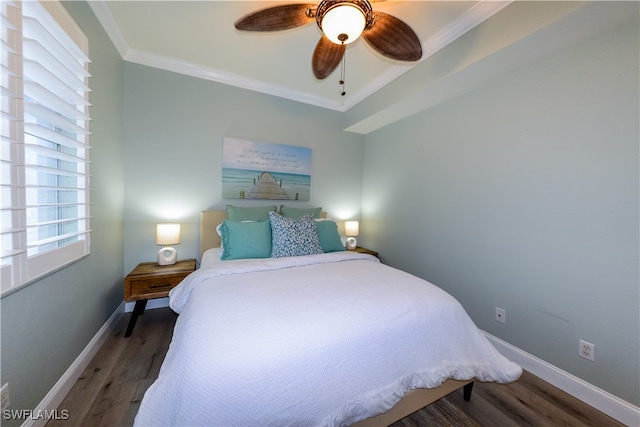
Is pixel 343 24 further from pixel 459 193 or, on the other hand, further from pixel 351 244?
pixel 351 244

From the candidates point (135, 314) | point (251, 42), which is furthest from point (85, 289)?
point (251, 42)

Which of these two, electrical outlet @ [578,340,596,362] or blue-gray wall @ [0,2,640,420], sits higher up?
blue-gray wall @ [0,2,640,420]

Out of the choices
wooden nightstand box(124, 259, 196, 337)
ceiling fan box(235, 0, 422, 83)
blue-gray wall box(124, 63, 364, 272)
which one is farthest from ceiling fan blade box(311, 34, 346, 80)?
wooden nightstand box(124, 259, 196, 337)

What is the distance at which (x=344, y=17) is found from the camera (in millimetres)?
1231

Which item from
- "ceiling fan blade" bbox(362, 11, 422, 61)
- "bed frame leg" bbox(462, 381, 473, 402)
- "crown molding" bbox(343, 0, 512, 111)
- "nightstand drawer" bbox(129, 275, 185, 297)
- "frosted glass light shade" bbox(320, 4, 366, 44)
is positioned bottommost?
"bed frame leg" bbox(462, 381, 473, 402)

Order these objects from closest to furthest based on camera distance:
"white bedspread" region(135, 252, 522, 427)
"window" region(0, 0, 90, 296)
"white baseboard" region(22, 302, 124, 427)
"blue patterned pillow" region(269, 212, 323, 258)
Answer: "white bedspread" region(135, 252, 522, 427) < "window" region(0, 0, 90, 296) < "white baseboard" region(22, 302, 124, 427) < "blue patterned pillow" region(269, 212, 323, 258)

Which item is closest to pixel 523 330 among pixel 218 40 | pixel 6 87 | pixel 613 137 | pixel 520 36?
pixel 613 137

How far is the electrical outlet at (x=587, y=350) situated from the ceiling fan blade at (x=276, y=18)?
8.65ft

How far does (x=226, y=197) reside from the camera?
2701mm

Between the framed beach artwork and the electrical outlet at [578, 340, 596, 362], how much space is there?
8.79 feet

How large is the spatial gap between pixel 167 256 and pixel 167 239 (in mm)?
175

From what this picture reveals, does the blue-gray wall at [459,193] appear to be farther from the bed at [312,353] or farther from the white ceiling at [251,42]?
the bed at [312,353]

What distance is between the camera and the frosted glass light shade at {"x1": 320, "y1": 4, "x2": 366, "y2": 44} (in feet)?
4.01

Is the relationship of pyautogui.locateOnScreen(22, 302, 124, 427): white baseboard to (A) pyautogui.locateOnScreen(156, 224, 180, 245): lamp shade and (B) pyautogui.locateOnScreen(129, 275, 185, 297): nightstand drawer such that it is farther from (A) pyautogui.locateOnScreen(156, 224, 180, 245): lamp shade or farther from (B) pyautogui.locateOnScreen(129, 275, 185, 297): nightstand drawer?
(A) pyautogui.locateOnScreen(156, 224, 180, 245): lamp shade
